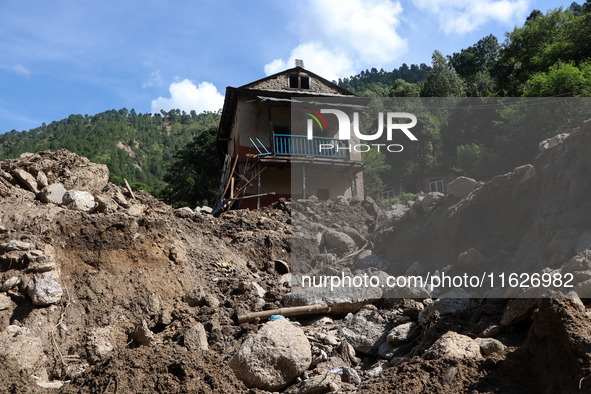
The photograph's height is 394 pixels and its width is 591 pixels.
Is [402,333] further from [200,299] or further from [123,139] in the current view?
[123,139]

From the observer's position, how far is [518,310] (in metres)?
5.62

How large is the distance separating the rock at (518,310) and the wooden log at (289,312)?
276cm

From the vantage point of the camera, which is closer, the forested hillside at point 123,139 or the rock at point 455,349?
the rock at point 455,349

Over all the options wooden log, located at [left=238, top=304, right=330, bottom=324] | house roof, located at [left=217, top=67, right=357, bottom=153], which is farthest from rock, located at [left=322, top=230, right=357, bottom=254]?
house roof, located at [left=217, top=67, right=357, bottom=153]

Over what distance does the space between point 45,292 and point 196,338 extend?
7.43 feet

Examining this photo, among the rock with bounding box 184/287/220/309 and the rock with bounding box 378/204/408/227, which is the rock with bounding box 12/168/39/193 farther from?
the rock with bounding box 378/204/408/227

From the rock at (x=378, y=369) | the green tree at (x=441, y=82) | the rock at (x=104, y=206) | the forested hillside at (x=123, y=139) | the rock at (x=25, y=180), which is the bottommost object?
the rock at (x=378, y=369)

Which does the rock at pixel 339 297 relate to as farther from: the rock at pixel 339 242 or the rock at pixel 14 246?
the rock at pixel 339 242

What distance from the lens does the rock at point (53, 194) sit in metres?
9.66

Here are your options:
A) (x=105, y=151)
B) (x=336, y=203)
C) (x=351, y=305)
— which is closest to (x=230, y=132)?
(x=336, y=203)

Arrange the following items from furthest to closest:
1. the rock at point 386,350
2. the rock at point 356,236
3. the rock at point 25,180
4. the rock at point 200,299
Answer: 1. the rock at point 356,236
2. the rock at point 25,180
3. the rock at point 200,299
4. the rock at point 386,350

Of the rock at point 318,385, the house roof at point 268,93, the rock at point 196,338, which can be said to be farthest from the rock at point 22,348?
the house roof at point 268,93

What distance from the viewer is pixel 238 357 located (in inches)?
231

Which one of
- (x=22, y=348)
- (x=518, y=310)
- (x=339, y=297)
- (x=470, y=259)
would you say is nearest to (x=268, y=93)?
(x=470, y=259)
